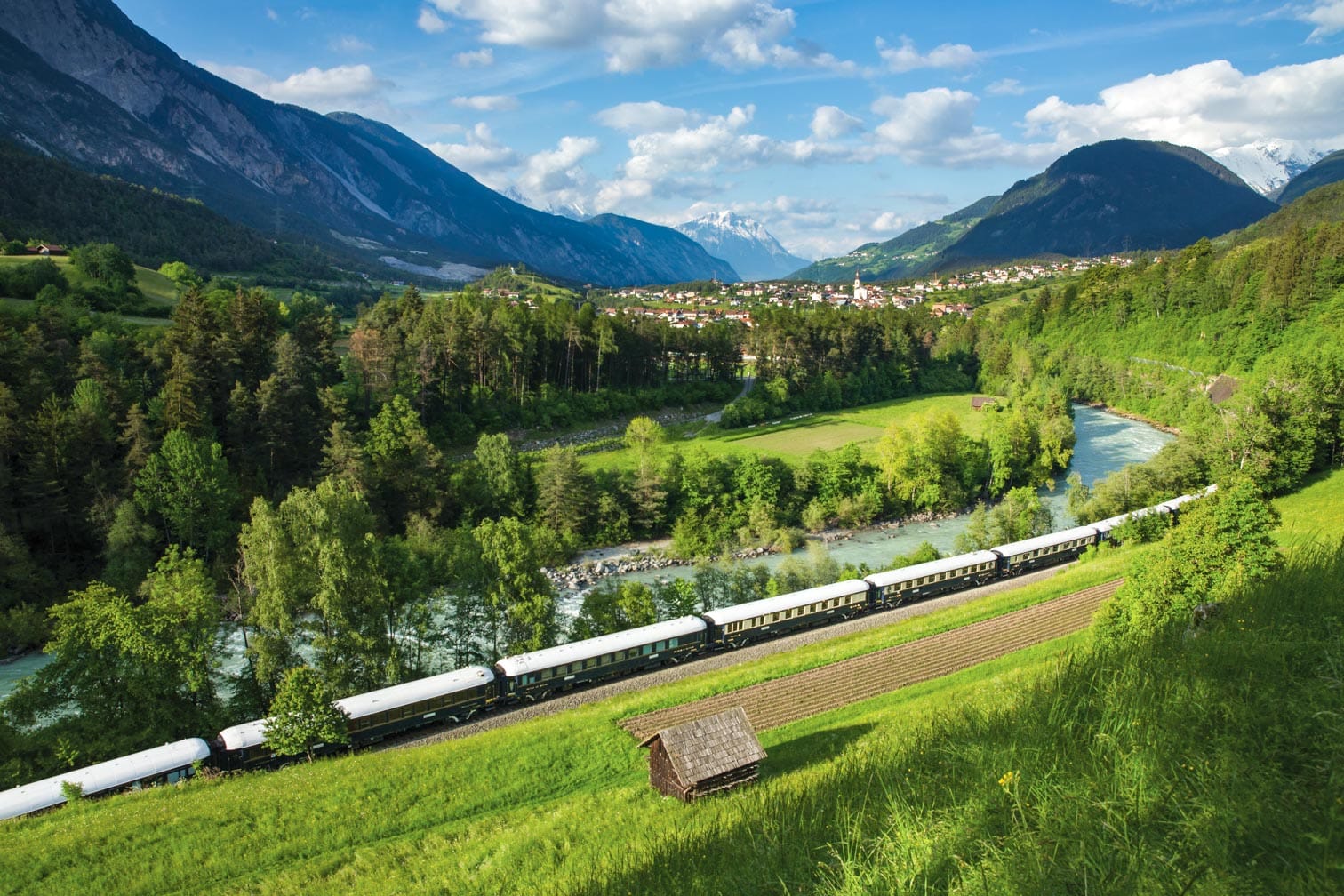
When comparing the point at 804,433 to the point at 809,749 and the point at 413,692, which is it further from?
the point at 413,692

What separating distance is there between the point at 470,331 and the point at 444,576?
41.5 metres

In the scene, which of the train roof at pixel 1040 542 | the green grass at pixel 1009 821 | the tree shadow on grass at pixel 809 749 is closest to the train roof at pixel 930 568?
the train roof at pixel 1040 542

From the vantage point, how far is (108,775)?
1864cm

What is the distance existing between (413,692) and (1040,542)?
32537mm

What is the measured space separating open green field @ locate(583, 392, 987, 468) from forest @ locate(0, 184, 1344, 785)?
9.37 ft

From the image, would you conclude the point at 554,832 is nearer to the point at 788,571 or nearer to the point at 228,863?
the point at 228,863

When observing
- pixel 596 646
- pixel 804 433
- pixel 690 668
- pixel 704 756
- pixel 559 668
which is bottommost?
pixel 690 668

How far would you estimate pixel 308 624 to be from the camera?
77.3ft

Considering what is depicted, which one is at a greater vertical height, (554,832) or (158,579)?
(158,579)

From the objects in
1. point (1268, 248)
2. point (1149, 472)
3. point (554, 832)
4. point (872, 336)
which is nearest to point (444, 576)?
point (554, 832)

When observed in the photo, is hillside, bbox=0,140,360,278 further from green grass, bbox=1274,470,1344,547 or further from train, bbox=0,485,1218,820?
green grass, bbox=1274,470,1344,547

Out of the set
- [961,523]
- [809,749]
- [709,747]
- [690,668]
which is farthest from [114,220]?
[809,749]

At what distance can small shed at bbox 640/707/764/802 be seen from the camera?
51.9 ft

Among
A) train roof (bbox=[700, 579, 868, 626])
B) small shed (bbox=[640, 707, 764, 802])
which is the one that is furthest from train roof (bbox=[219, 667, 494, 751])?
train roof (bbox=[700, 579, 868, 626])
